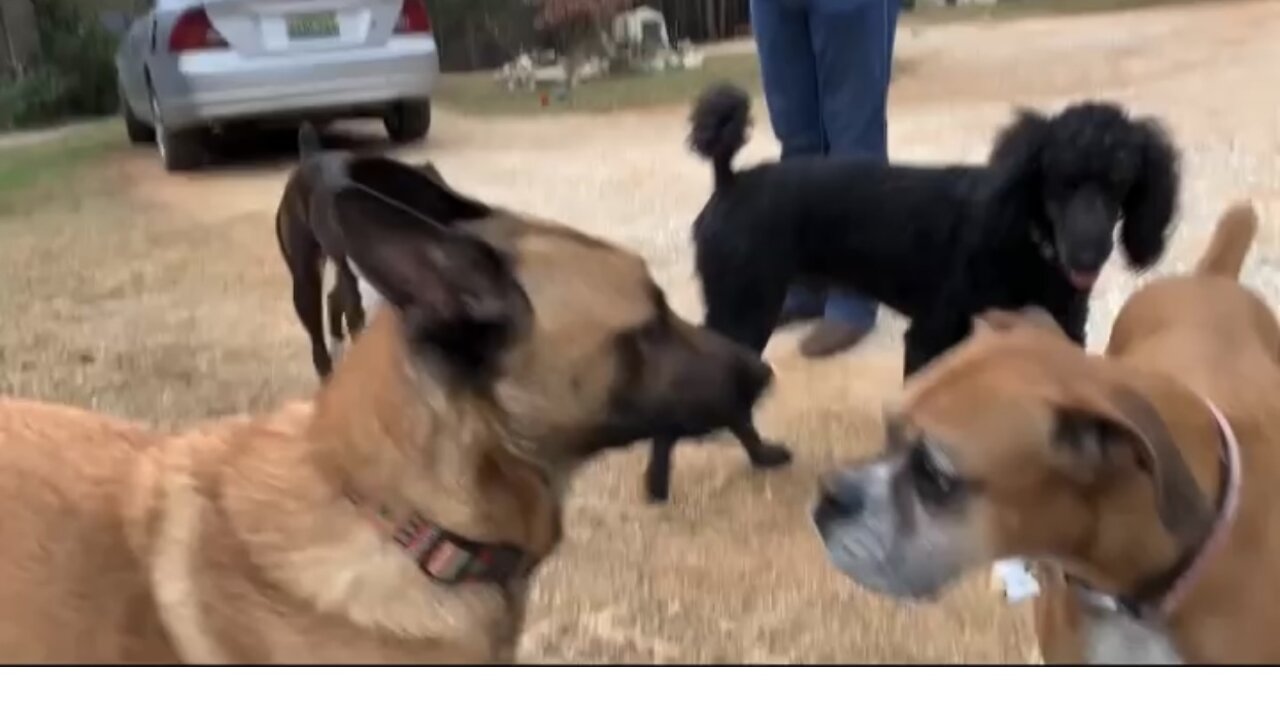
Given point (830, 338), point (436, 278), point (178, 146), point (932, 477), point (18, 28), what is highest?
point (436, 278)

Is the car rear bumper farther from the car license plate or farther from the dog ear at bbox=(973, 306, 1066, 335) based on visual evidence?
the dog ear at bbox=(973, 306, 1066, 335)

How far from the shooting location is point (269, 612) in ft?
3.78

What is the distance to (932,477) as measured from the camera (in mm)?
1196

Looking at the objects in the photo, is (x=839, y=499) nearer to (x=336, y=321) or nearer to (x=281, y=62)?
(x=336, y=321)


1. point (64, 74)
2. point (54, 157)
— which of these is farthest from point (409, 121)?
point (54, 157)

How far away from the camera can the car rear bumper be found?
263cm

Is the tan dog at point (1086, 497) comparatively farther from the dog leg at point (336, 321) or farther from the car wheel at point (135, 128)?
the car wheel at point (135, 128)

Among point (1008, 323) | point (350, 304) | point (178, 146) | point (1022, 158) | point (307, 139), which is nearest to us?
point (1008, 323)

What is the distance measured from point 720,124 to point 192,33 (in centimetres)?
110

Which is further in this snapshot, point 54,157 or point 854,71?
point 54,157

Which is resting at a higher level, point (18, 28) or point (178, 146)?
point (18, 28)

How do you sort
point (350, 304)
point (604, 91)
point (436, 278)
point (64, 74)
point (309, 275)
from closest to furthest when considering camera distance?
point (436, 278)
point (350, 304)
point (309, 275)
point (64, 74)
point (604, 91)

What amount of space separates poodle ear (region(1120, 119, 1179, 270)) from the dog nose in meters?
1.06

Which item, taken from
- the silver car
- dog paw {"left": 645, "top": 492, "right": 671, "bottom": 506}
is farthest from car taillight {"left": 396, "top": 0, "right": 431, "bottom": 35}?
→ dog paw {"left": 645, "top": 492, "right": 671, "bottom": 506}
